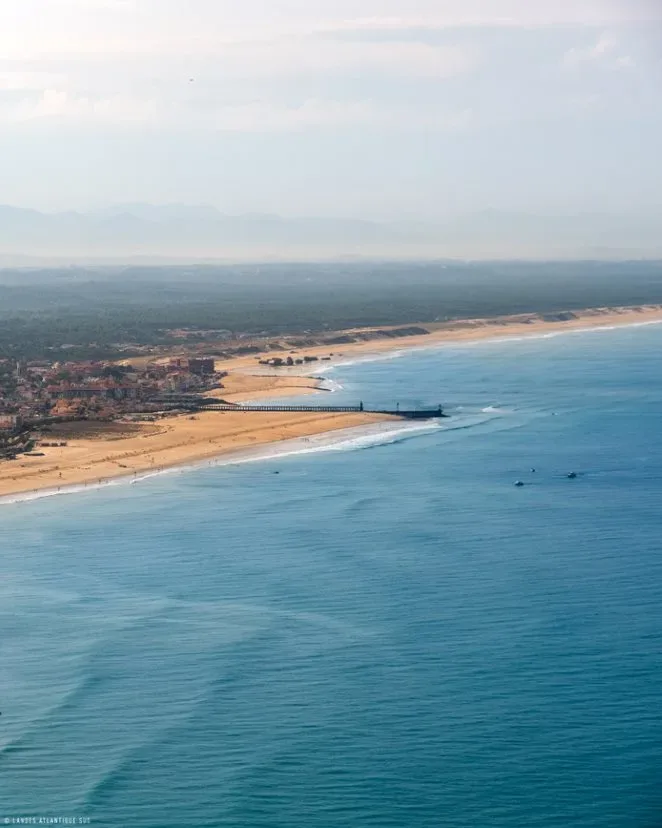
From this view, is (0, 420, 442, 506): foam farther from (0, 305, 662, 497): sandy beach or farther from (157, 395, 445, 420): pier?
(157, 395, 445, 420): pier

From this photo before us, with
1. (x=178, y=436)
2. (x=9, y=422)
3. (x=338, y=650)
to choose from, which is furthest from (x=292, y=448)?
(x=338, y=650)

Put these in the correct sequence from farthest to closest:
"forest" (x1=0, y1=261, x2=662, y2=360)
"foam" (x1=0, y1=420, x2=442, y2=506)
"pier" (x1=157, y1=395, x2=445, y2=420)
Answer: "forest" (x1=0, y1=261, x2=662, y2=360) → "pier" (x1=157, y1=395, x2=445, y2=420) → "foam" (x1=0, y1=420, x2=442, y2=506)

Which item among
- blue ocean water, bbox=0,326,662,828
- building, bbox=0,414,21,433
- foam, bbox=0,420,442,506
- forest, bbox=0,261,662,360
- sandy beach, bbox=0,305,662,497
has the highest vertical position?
forest, bbox=0,261,662,360

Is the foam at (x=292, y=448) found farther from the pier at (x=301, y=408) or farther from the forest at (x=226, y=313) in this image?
the forest at (x=226, y=313)

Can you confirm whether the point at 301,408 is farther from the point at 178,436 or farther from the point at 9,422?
the point at 9,422

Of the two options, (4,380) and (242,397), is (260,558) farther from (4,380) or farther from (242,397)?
(4,380)

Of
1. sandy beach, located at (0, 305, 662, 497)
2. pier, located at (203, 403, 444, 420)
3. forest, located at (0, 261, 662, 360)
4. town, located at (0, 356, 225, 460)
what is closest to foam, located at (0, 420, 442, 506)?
sandy beach, located at (0, 305, 662, 497)

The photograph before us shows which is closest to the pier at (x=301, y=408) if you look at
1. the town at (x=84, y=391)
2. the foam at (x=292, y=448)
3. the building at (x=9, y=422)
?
the town at (x=84, y=391)

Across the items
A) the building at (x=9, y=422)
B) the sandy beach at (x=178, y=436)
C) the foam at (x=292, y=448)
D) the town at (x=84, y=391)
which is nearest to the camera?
the foam at (x=292, y=448)

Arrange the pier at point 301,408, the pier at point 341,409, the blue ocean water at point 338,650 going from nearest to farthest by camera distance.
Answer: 1. the blue ocean water at point 338,650
2. the pier at point 341,409
3. the pier at point 301,408

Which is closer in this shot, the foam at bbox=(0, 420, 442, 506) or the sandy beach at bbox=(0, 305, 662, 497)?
the foam at bbox=(0, 420, 442, 506)
